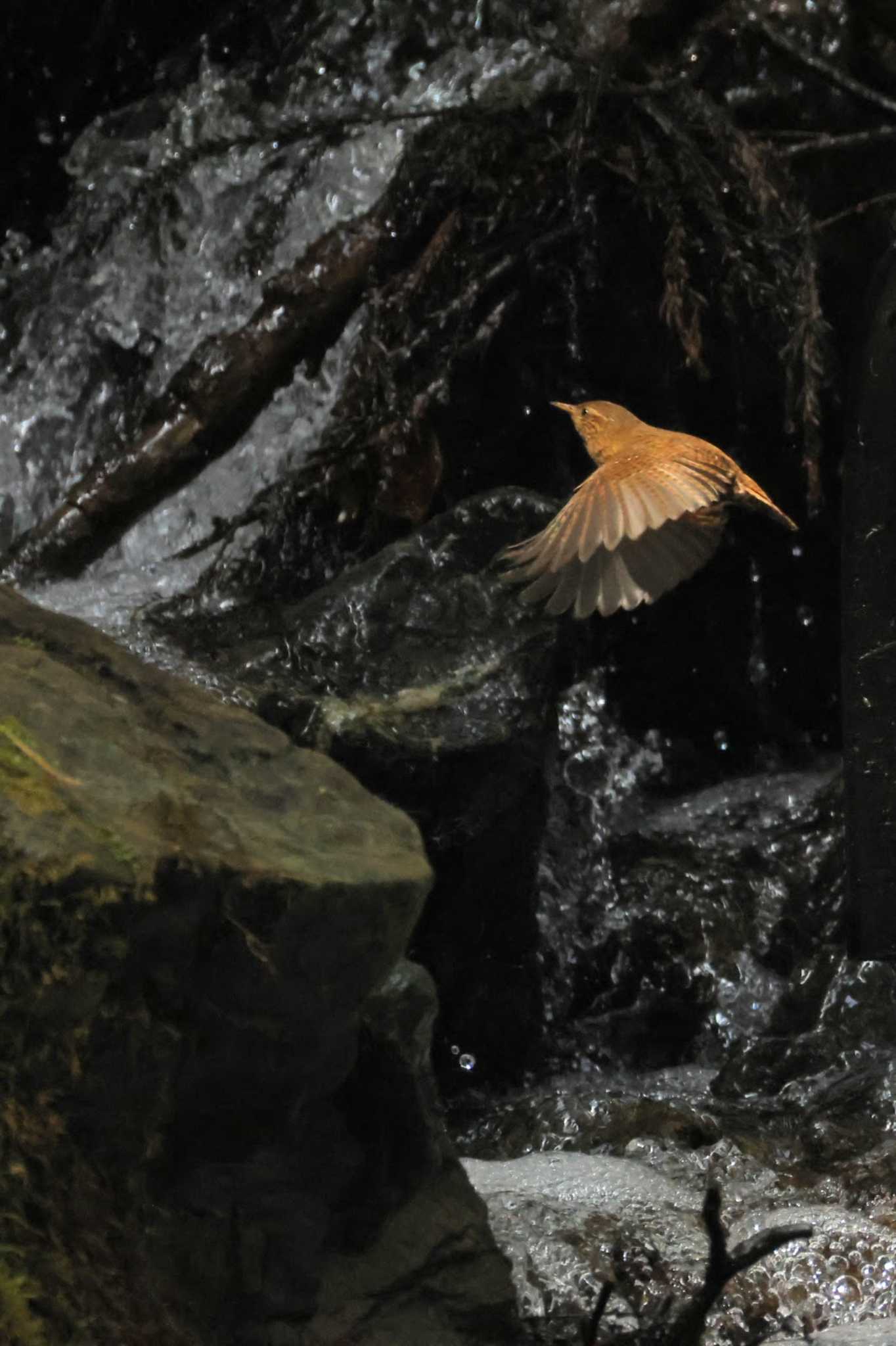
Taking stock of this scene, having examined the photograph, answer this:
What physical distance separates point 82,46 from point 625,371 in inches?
82.5

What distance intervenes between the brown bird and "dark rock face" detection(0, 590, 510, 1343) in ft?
2.07

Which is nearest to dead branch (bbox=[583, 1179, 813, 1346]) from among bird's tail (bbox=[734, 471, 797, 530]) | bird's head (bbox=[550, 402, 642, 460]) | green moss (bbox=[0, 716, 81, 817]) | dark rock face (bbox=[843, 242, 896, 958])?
green moss (bbox=[0, 716, 81, 817])

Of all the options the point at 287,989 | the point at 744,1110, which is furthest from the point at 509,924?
the point at 287,989

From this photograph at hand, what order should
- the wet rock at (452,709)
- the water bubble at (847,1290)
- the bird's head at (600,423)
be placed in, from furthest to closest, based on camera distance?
the wet rock at (452,709), the bird's head at (600,423), the water bubble at (847,1290)

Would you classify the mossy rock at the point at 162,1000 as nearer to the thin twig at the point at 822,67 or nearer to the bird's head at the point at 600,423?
the bird's head at the point at 600,423

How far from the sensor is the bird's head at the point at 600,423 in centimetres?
245

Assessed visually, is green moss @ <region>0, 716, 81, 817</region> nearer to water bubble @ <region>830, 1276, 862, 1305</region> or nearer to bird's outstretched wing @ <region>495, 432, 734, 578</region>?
bird's outstretched wing @ <region>495, 432, 734, 578</region>

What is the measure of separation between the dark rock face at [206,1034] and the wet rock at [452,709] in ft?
4.25

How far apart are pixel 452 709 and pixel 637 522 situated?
113 cm

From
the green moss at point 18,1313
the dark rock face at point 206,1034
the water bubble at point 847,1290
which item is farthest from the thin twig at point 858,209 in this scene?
the green moss at point 18,1313

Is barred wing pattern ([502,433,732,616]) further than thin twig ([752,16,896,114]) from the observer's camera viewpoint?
No

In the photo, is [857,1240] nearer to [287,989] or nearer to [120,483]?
[287,989]

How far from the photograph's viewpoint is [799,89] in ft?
12.5

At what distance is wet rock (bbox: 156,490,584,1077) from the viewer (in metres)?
3.10
